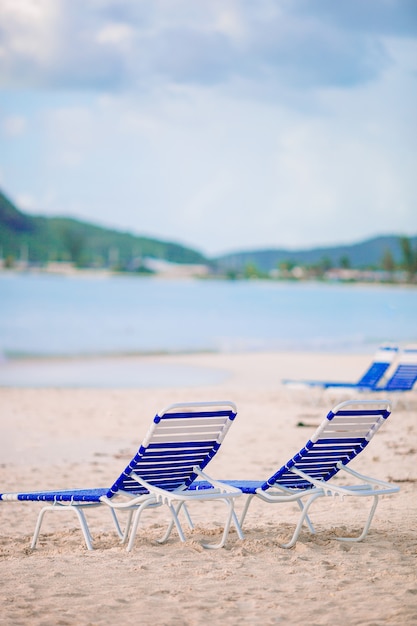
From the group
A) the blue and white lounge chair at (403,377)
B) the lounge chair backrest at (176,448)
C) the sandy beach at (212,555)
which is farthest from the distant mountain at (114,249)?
the lounge chair backrest at (176,448)

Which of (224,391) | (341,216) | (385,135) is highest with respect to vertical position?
(385,135)

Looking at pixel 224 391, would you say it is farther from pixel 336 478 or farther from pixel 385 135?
pixel 385 135

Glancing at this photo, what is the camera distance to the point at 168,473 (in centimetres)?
507

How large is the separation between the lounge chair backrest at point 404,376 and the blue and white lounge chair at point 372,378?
20cm

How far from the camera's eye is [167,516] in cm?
644

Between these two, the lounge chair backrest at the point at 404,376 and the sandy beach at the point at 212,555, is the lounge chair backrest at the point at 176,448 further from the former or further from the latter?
the lounge chair backrest at the point at 404,376

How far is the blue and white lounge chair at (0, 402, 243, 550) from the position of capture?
4.88 meters

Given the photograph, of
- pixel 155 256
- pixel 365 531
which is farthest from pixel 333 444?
pixel 155 256

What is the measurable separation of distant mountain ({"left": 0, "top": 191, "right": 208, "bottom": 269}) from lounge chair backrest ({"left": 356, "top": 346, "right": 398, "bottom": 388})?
297 ft

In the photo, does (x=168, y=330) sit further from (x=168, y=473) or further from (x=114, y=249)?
(x=114, y=249)

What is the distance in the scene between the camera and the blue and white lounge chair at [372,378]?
40.0 feet

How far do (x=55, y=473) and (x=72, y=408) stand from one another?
4501 mm

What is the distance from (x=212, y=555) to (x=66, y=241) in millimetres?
102513

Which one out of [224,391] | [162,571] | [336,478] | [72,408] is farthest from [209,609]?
[224,391]
